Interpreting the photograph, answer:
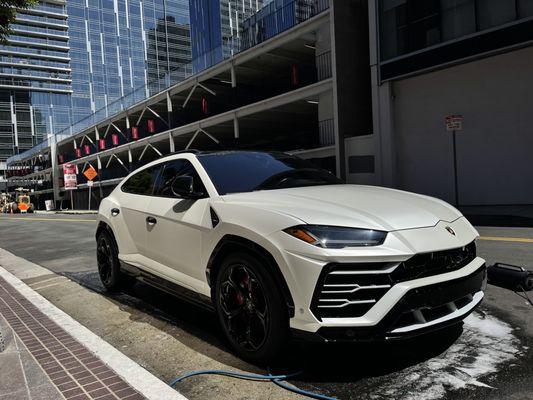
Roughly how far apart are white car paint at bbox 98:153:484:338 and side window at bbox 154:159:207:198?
7 centimetres

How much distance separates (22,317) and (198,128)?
28.7 meters

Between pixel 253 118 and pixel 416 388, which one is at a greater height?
pixel 253 118

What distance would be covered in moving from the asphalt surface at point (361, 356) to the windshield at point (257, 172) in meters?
1.35

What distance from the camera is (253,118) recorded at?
2950cm

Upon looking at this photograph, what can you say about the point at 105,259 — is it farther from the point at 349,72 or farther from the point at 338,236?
the point at 349,72

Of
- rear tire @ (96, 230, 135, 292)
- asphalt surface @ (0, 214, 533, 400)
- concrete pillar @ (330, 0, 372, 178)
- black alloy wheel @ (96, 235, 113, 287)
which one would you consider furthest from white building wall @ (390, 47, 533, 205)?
black alloy wheel @ (96, 235, 113, 287)

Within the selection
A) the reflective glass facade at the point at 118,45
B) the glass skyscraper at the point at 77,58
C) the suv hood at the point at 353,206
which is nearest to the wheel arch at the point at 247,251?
the suv hood at the point at 353,206

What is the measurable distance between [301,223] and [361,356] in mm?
1178

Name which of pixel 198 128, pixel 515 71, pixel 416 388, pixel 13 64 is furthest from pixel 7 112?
pixel 416 388

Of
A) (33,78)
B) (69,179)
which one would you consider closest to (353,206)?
(69,179)

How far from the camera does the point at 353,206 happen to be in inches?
128

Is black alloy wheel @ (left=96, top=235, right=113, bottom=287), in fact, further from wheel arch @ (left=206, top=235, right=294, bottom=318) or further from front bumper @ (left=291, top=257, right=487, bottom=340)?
front bumper @ (left=291, top=257, right=487, bottom=340)

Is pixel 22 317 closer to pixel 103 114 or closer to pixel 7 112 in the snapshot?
pixel 103 114

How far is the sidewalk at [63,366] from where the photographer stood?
303 cm
